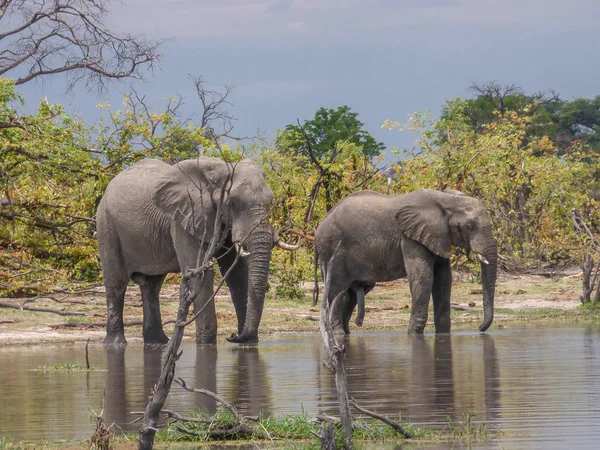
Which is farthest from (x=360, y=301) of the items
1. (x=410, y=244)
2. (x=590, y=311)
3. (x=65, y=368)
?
(x=65, y=368)

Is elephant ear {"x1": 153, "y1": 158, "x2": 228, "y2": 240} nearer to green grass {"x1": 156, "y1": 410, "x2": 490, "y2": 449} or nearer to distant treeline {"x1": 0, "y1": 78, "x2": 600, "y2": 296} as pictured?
distant treeline {"x1": 0, "y1": 78, "x2": 600, "y2": 296}

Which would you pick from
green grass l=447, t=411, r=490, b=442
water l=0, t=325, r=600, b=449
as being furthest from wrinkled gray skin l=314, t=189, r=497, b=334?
green grass l=447, t=411, r=490, b=442

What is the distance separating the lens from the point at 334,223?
20.6 metres

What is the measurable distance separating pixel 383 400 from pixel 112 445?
2877mm

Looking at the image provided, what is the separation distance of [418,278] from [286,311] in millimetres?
3384

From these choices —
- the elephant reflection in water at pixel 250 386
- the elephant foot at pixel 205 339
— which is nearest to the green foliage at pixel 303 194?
the elephant foot at pixel 205 339

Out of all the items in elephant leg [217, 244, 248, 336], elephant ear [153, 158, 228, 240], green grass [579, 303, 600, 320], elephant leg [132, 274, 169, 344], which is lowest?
green grass [579, 303, 600, 320]

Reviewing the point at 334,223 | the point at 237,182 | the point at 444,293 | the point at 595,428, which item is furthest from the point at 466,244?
the point at 595,428

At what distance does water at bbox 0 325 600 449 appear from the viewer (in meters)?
8.84

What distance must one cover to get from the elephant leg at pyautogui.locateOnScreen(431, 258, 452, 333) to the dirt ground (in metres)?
1.19

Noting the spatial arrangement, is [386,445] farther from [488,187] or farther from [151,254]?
[488,187]

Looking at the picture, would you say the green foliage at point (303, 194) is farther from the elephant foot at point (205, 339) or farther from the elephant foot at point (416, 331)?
the elephant foot at point (205, 339)

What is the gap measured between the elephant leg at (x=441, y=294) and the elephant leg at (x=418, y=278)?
267mm

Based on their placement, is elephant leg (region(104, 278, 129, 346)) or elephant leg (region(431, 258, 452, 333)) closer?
elephant leg (region(104, 278, 129, 346))
